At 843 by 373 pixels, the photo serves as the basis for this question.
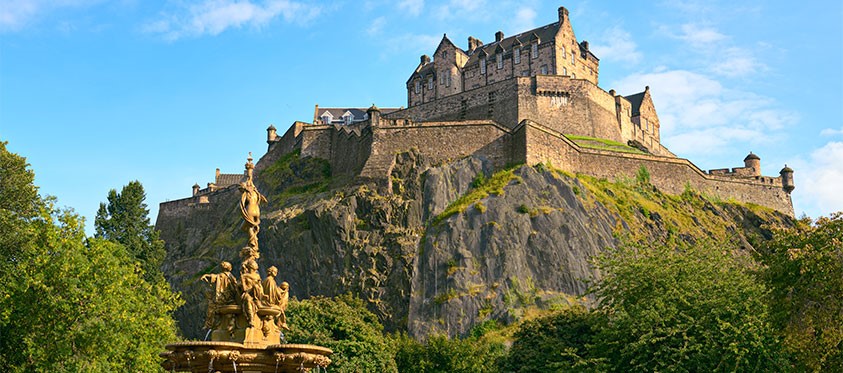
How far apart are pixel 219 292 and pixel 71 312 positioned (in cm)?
1746

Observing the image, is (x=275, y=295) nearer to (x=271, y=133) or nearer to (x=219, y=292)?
(x=219, y=292)

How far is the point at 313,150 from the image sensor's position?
238ft

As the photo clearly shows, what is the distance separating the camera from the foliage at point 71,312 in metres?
30.8

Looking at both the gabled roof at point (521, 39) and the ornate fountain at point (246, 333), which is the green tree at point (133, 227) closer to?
the gabled roof at point (521, 39)

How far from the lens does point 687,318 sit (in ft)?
107

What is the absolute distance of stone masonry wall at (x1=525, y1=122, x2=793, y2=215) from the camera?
65562 mm

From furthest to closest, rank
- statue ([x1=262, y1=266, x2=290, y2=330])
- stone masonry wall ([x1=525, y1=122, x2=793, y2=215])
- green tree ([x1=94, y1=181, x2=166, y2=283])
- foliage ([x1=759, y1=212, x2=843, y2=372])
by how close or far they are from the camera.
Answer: stone masonry wall ([x1=525, y1=122, x2=793, y2=215]) → green tree ([x1=94, y1=181, x2=166, y2=283]) → foliage ([x1=759, y1=212, x2=843, y2=372]) → statue ([x1=262, y1=266, x2=290, y2=330])

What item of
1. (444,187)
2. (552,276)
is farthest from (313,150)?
(552,276)

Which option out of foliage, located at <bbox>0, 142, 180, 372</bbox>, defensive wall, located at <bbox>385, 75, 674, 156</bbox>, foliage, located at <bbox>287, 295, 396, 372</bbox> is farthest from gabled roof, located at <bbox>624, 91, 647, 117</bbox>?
foliage, located at <bbox>0, 142, 180, 372</bbox>

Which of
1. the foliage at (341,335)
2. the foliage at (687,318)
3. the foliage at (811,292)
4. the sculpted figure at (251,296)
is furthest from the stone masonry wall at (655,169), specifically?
the sculpted figure at (251,296)

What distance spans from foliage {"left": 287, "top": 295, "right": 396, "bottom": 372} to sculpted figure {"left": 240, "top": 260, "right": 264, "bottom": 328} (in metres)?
27.8

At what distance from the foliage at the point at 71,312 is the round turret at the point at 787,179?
212ft

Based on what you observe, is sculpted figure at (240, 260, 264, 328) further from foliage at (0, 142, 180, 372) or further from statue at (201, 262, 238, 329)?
foliage at (0, 142, 180, 372)

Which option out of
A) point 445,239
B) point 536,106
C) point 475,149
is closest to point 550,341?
point 445,239
